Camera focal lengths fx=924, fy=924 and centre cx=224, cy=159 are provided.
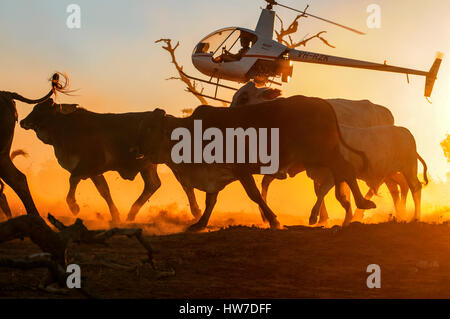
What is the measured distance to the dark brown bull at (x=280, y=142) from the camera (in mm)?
19500

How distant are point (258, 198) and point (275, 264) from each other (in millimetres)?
5350

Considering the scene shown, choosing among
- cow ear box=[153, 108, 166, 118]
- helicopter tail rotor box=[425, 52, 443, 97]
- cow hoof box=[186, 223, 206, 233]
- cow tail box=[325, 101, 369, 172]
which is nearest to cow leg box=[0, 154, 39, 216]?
cow hoof box=[186, 223, 206, 233]

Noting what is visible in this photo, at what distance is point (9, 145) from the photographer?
731 inches

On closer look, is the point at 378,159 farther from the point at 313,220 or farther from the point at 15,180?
the point at 15,180

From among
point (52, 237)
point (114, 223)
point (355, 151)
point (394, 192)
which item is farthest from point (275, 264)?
point (394, 192)

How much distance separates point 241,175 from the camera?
20.0 m

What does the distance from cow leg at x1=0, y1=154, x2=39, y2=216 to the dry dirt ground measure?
7.28 ft

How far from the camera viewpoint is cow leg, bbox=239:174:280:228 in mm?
19609

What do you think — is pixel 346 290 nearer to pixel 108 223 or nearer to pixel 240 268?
pixel 240 268

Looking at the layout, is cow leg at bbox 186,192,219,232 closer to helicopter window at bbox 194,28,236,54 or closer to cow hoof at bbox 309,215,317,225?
cow hoof at bbox 309,215,317,225

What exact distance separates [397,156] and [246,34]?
30.3 feet

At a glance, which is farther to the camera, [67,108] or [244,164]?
[67,108]

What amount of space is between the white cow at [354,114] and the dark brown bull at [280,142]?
2110mm

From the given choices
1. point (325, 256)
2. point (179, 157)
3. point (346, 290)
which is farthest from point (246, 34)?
point (346, 290)
